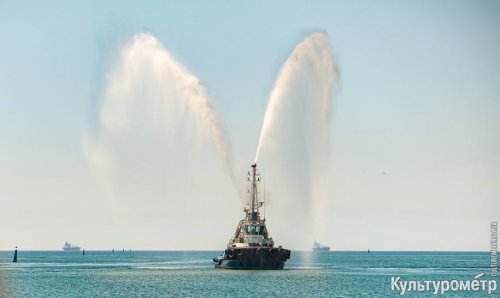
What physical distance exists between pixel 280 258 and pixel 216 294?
38.2 m

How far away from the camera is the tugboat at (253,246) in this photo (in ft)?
407

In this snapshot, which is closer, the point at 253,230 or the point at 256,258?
the point at 256,258

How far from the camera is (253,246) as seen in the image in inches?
4934

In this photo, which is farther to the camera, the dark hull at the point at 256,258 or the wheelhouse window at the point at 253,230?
the wheelhouse window at the point at 253,230

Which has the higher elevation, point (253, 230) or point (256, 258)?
point (253, 230)

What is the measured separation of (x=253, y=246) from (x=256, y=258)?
2232mm

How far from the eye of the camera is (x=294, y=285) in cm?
10275

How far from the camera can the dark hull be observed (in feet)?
406

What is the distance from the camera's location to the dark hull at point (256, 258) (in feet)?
406

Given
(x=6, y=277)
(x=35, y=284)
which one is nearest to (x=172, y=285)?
(x=35, y=284)

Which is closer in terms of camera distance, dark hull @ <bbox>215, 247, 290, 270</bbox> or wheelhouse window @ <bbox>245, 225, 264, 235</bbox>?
dark hull @ <bbox>215, 247, 290, 270</bbox>

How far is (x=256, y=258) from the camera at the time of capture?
12381 cm

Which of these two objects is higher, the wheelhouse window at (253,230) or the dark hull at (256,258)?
the wheelhouse window at (253,230)

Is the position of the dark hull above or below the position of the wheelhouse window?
below
